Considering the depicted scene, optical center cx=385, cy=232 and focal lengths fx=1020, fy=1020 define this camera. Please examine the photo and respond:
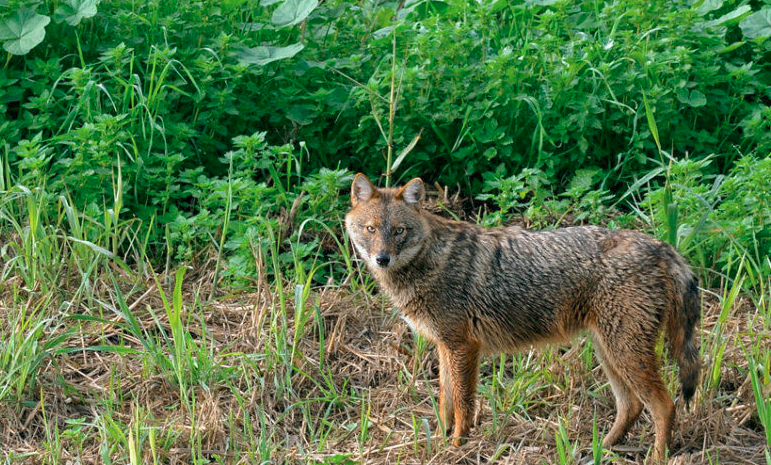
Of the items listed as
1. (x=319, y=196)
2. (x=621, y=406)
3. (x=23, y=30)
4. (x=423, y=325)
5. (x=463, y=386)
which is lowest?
(x=621, y=406)

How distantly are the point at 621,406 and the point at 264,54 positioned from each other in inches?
143

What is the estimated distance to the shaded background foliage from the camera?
6.78 metres

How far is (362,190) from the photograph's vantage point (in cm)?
581

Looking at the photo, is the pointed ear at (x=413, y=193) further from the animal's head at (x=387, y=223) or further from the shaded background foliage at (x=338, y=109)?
the shaded background foliage at (x=338, y=109)

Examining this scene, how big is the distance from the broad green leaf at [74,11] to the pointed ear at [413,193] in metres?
2.94

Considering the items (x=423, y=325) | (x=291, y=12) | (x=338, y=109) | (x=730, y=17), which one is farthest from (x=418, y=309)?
(x=730, y=17)

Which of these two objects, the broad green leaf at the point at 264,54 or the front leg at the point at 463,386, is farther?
the broad green leaf at the point at 264,54

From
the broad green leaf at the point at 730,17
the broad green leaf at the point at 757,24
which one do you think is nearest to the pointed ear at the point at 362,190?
the broad green leaf at the point at 730,17

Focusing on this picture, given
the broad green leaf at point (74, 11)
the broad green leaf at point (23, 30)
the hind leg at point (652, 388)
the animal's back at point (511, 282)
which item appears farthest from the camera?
the broad green leaf at point (74, 11)

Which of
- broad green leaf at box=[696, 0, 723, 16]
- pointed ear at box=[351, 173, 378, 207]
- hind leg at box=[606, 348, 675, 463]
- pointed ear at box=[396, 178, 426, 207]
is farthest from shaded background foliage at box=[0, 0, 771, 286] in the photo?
hind leg at box=[606, 348, 675, 463]

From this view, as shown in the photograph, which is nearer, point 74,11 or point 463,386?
point 463,386

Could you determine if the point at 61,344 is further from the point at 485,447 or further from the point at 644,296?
the point at 644,296

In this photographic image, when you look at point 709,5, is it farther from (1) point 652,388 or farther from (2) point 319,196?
(1) point 652,388

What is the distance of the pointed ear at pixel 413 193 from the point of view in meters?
5.72
